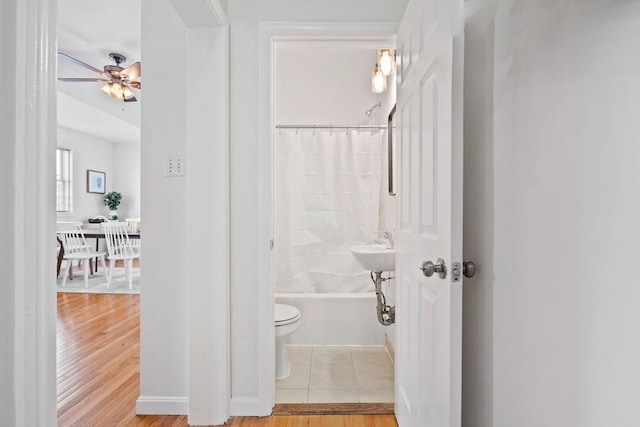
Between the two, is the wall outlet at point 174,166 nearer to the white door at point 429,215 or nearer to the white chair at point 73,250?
the white door at point 429,215

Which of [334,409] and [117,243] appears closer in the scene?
[334,409]

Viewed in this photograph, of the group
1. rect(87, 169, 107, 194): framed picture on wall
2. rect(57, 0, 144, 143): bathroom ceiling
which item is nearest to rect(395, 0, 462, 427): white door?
rect(57, 0, 144, 143): bathroom ceiling

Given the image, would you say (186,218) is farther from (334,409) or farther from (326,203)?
(326,203)

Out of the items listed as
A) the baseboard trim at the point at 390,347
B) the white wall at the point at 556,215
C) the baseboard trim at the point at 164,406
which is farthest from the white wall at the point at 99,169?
the white wall at the point at 556,215

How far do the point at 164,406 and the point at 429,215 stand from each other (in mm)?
1693

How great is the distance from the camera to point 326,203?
310 cm

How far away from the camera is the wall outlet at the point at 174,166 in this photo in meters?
1.87

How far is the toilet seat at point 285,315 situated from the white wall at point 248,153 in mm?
357

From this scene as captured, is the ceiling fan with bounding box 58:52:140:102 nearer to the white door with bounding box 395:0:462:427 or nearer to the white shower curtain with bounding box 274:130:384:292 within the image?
the white shower curtain with bounding box 274:130:384:292

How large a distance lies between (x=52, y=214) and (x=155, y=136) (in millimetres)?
1425

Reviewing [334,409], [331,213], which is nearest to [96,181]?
[331,213]

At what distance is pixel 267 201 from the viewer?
1867 mm

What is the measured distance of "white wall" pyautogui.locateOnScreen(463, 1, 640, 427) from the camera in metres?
0.63

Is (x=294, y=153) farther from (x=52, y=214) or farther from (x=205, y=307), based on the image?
(x=52, y=214)
